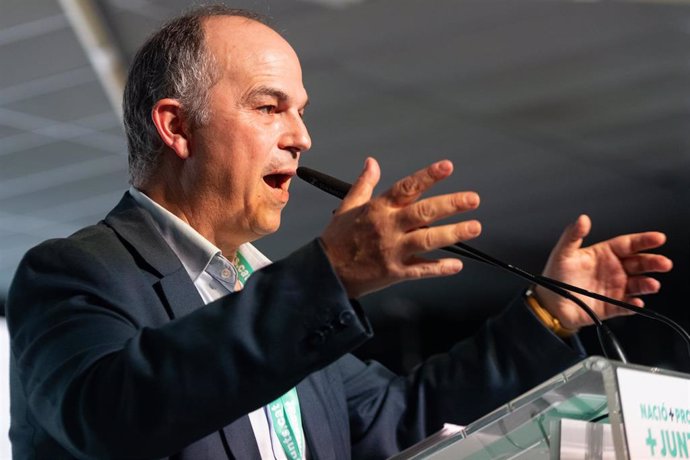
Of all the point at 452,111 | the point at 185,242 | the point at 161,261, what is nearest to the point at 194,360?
the point at 161,261

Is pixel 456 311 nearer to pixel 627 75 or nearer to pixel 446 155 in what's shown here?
pixel 446 155

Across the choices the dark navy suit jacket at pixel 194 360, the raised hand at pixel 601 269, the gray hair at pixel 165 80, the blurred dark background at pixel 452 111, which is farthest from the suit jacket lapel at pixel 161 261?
the blurred dark background at pixel 452 111

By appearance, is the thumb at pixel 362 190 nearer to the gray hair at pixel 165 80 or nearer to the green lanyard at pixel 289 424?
the green lanyard at pixel 289 424

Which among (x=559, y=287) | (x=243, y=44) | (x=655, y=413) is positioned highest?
(x=243, y=44)

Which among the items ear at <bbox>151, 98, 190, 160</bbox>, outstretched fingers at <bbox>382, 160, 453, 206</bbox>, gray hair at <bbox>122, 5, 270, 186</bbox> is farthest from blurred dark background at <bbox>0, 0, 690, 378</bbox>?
outstretched fingers at <bbox>382, 160, 453, 206</bbox>

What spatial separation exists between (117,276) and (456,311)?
382 inches

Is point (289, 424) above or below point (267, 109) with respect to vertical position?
below

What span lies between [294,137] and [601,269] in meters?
0.54

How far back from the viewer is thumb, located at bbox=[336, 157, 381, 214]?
1.26 meters

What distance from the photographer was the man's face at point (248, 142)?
1.85 meters

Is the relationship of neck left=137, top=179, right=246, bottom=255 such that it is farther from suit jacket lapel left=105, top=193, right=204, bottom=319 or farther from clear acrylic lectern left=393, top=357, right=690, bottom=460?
clear acrylic lectern left=393, top=357, right=690, bottom=460

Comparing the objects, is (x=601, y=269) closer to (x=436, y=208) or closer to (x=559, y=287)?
(x=559, y=287)

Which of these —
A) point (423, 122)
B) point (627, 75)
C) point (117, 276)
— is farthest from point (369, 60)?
point (117, 276)

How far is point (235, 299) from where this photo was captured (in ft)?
4.18
